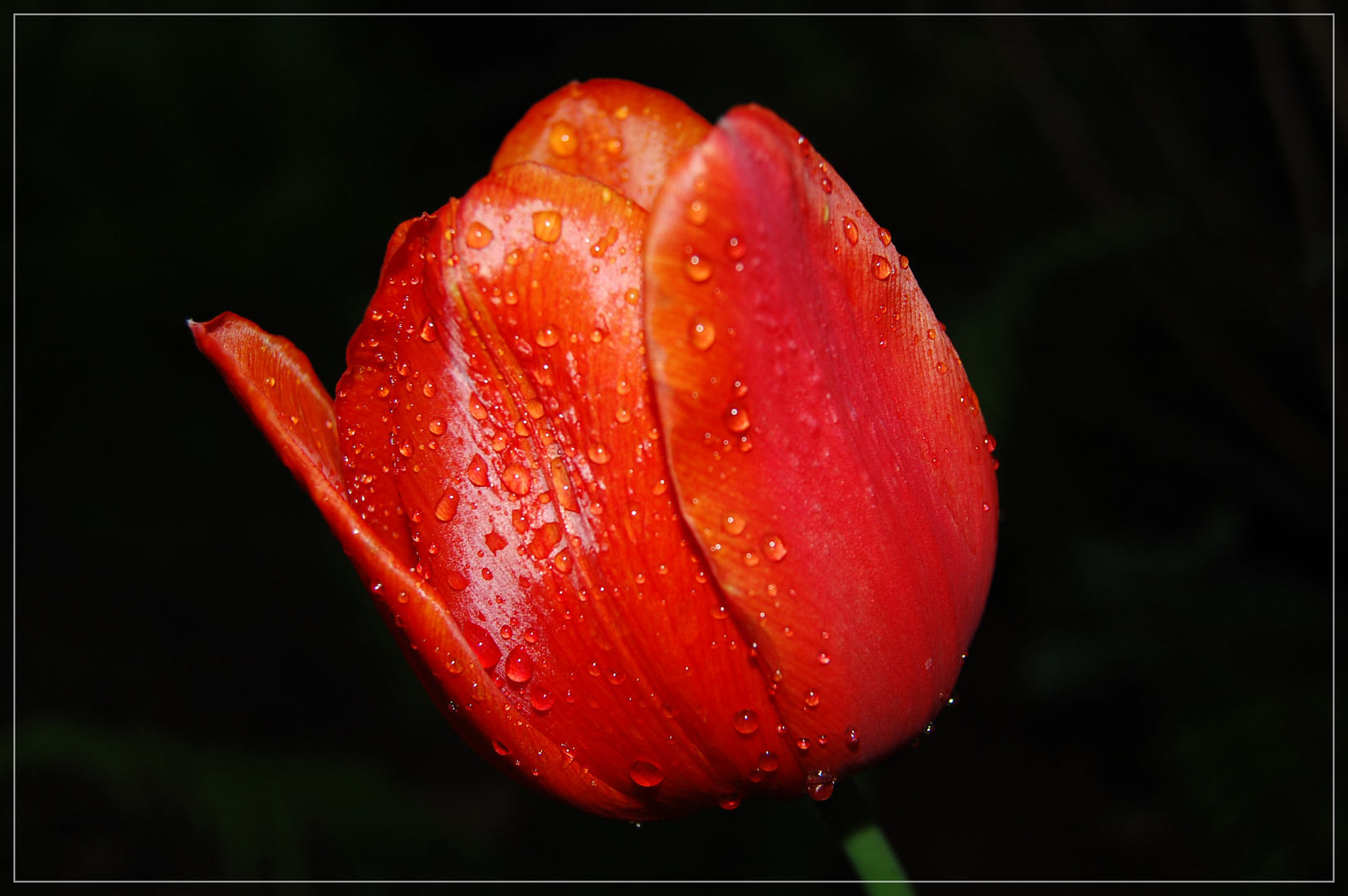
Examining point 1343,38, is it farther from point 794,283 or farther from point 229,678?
point 229,678

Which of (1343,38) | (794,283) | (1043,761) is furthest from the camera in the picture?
(1043,761)

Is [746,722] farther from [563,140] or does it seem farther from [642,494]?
[563,140]

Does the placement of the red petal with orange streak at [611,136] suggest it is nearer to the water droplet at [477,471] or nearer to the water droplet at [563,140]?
the water droplet at [563,140]

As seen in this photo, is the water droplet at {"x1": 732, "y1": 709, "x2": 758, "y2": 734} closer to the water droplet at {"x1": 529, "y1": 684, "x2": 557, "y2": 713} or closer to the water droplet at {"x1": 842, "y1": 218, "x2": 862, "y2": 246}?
the water droplet at {"x1": 529, "y1": 684, "x2": 557, "y2": 713}

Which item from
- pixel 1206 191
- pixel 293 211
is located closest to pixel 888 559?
pixel 1206 191

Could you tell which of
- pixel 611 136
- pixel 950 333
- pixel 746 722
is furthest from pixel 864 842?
pixel 950 333
